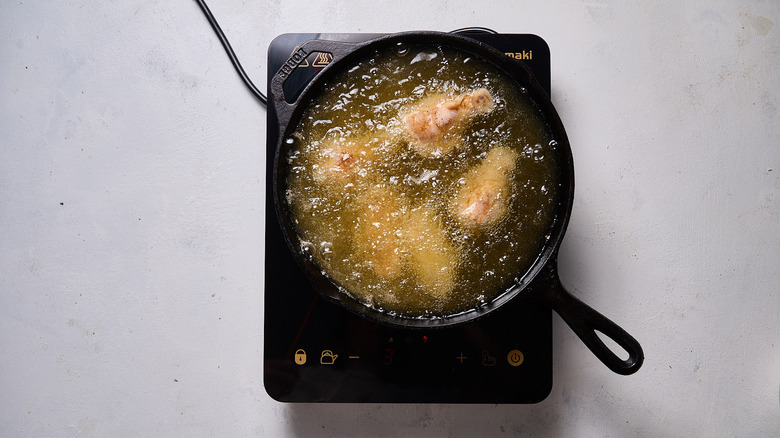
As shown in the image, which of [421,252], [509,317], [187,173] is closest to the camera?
[421,252]

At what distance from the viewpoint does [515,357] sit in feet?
3.71

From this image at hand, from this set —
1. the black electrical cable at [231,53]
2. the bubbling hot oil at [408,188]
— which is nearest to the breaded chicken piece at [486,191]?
the bubbling hot oil at [408,188]

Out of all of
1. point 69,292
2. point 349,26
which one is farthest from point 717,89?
point 69,292

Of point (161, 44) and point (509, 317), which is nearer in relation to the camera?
point (509, 317)

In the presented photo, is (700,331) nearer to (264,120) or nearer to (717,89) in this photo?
(717,89)

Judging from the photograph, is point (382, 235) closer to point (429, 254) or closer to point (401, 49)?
point (429, 254)

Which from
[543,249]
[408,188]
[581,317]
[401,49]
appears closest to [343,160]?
[408,188]

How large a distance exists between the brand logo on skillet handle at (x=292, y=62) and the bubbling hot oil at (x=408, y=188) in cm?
7

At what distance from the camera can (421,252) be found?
1.01m

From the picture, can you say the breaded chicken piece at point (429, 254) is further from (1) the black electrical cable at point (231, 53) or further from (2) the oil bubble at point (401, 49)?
(1) the black electrical cable at point (231, 53)

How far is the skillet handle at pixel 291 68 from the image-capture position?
3.19 ft

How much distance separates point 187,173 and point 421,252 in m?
0.58

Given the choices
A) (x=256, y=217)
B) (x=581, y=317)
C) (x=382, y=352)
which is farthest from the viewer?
(x=256, y=217)

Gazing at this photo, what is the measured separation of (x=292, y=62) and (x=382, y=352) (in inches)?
23.2
